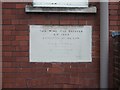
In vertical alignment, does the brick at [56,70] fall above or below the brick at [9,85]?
above

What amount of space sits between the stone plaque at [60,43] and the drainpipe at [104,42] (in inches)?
7.4

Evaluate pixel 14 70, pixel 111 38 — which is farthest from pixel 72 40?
pixel 14 70

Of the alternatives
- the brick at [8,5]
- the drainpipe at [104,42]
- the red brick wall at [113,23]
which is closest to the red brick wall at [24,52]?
the brick at [8,5]

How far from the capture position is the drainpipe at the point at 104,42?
17.6 ft

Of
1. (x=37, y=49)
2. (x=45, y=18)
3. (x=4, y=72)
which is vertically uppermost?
(x=45, y=18)

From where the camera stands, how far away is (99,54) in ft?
17.8

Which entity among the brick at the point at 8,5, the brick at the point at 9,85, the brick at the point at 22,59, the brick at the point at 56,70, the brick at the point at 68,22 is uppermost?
the brick at the point at 8,5

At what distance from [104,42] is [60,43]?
686 mm

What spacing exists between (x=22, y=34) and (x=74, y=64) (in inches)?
37.1

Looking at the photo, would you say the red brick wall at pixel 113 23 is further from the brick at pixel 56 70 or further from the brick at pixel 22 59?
the brick at pixel 22 59

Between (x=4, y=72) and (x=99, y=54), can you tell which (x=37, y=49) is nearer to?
(x=4, y=72)

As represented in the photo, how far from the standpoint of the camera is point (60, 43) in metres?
5.41

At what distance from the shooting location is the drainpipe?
5363mm

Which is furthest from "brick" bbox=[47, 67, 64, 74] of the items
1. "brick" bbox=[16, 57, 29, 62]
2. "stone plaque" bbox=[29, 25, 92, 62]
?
"brick" bbox=[16, 57, 29, 62]
